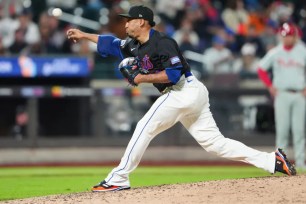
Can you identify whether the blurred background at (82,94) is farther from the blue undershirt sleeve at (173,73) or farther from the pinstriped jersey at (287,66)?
the blue undershirt sleeve at (173,73)

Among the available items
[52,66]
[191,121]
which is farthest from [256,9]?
[191,121]

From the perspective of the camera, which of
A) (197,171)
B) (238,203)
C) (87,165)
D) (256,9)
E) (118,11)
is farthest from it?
(256,9)

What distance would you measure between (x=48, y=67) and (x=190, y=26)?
3440 mm

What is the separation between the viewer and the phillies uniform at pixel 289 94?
1134cm

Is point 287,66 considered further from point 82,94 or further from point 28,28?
point 28,28

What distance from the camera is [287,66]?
37.9ft

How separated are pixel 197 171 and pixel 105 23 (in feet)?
16.2

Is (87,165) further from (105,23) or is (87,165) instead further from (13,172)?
(105,23)

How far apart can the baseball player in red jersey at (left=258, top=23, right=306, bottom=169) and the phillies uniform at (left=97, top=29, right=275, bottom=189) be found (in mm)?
3621

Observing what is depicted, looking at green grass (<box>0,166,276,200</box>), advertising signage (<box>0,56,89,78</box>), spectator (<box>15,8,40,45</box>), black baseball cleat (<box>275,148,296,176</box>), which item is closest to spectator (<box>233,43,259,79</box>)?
green grass (<box>0,166,276,200</box>)

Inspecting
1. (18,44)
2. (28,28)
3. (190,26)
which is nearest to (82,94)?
(18,44)

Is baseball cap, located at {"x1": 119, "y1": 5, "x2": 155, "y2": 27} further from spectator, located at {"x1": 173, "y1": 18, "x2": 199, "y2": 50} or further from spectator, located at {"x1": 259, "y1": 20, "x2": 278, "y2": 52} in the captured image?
spectator, located at {"x1": 259, "y1": 20, "x2": 278, "y2": 52}

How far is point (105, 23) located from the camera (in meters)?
15.7

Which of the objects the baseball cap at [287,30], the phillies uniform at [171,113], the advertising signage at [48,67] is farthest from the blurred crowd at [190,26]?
the phillies uniform at [171,113]
